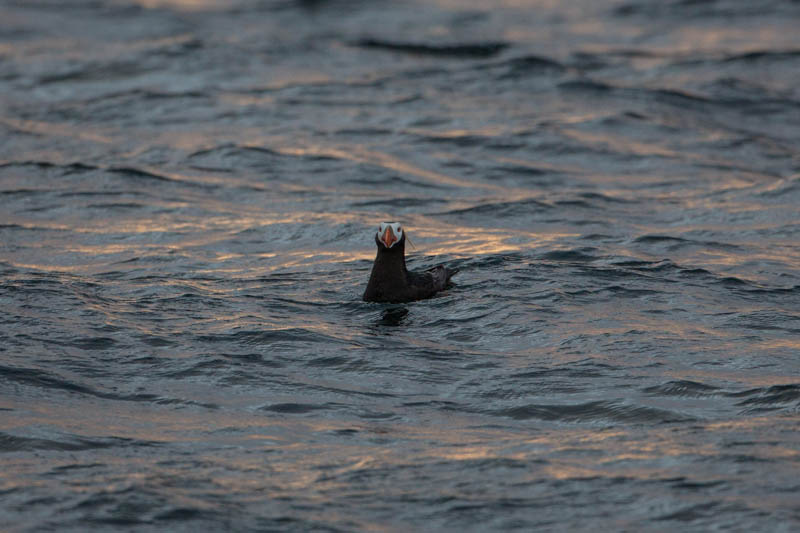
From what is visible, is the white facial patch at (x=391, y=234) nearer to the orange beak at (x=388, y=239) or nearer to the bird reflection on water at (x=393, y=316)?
the orange beak at (x=388, y=239)

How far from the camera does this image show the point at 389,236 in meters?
12.4

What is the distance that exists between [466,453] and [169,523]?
223 centimetres

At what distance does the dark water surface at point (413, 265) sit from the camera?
846cm

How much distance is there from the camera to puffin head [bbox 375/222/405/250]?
486 inches

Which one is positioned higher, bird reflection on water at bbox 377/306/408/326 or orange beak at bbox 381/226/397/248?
orange beak at bbox 381/226/397/248

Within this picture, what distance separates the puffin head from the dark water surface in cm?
70

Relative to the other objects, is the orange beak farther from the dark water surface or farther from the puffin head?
the dark water surface

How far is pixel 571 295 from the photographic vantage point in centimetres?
1288

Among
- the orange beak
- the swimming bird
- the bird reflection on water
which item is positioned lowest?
the bird reflection on water

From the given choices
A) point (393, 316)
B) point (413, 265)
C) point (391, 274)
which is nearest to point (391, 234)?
point (391, 274)

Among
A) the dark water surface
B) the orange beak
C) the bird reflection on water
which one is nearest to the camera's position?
the dark water surface

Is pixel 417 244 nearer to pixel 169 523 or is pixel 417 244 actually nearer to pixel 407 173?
pixel 407 173

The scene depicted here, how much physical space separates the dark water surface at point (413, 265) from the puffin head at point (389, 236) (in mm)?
696

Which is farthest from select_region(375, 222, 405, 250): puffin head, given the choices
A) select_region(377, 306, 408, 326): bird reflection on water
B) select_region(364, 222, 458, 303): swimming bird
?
select_region(377, 306, 408, 326): bird reflection on water
